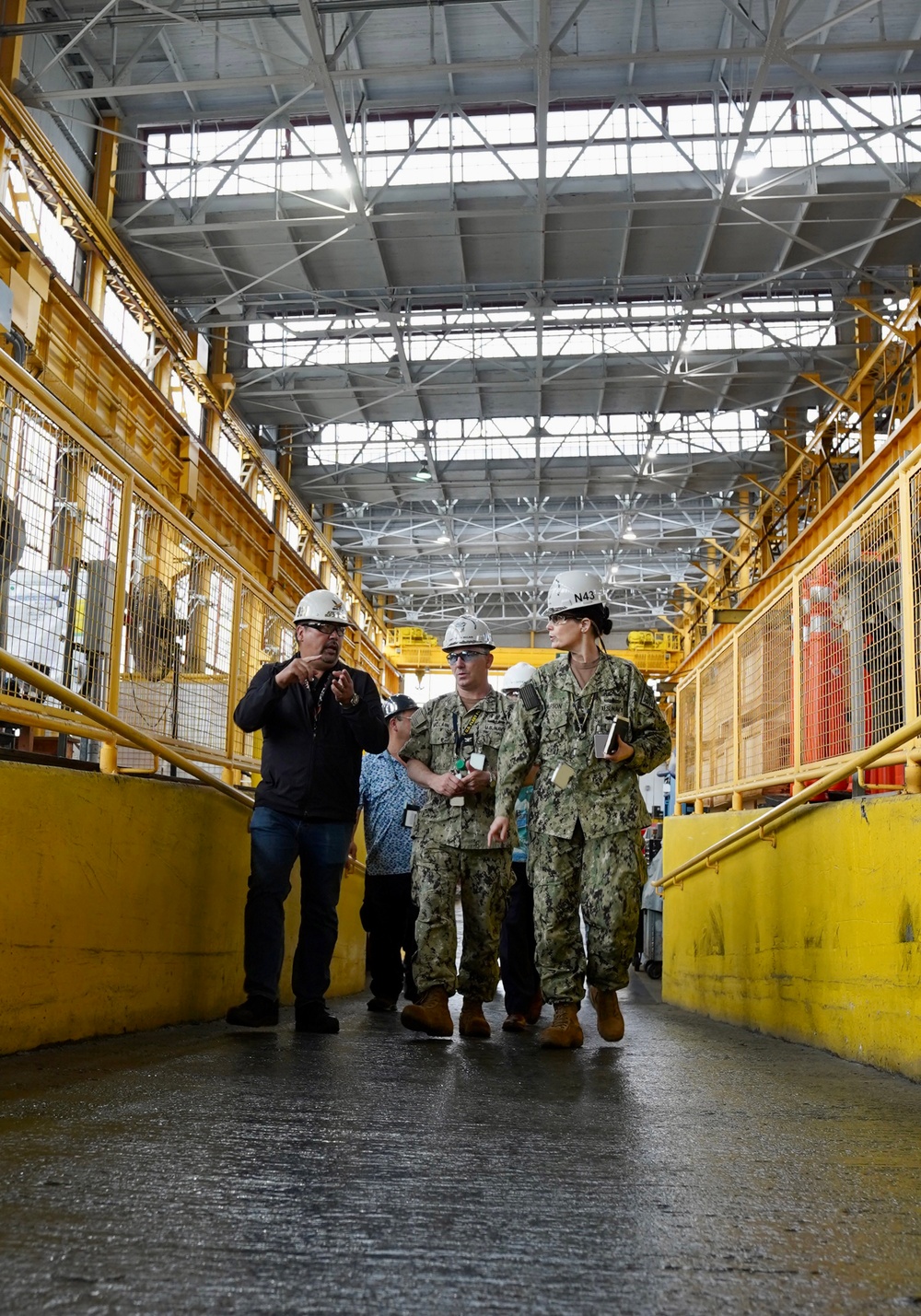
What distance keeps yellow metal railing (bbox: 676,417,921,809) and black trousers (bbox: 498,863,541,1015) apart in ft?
5.19

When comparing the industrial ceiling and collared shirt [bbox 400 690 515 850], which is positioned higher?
the industrial ceiling

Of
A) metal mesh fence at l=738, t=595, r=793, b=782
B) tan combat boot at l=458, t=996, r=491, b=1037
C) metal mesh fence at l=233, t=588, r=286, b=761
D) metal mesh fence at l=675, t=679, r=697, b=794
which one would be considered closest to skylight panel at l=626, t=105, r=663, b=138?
metal mesh fence at l=675, t=679, r=697, b=794

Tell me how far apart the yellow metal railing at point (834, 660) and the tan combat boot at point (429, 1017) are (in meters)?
1.97

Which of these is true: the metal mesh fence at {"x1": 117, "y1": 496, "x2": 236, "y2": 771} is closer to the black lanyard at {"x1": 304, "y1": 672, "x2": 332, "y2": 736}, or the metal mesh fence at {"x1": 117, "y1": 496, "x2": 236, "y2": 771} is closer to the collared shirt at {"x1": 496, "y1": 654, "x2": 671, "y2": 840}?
the black lanyard at {"x1": 304, "y1": 672, "x2": 332, "y2": 736}

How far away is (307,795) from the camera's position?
5.02 meters

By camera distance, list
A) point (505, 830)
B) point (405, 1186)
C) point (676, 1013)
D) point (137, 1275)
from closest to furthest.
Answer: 1. point (137, 1275)
2. point (405, 1186)
3. point (505, 830)
4. point (676, 1013)

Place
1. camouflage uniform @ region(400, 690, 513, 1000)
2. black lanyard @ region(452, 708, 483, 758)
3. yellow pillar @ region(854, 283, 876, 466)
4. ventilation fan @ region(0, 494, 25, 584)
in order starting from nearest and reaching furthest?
ventilation fan @ region(0, 494, 25, 584)
camouflage uniform @ region(400, 690, 513, 1000)
black lanyard @ region(452, 708, 483, 758)
yellow pillar @ region(854, 283, 876, 466)

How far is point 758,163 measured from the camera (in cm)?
1501

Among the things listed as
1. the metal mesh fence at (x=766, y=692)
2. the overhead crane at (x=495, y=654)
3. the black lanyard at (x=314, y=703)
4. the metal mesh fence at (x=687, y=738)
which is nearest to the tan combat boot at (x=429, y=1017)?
the black lanyard at (x=314, y=703)

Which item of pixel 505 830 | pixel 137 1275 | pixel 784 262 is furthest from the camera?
pixel 784 262

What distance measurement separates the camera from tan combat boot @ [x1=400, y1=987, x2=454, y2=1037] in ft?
16.1

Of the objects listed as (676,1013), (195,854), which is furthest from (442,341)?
(195,854)

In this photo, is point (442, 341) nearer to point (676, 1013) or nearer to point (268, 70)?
point (268, 70)

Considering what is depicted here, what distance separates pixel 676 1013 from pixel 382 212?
1108 centimetres
